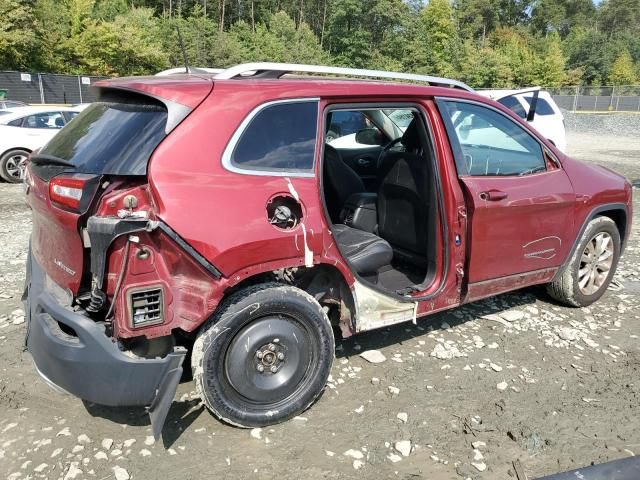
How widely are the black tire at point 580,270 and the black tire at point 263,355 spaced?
241 cm

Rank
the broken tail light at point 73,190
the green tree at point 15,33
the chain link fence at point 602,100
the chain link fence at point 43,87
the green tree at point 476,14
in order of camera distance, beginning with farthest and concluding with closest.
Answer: the green tree at point 476,14, the chain link fence at point 602,100, the green tree at point 15,33, the chain link fence at point 43,87, the broken tail light at point 73,190

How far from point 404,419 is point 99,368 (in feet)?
5.59

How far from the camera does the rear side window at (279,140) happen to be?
111 inches

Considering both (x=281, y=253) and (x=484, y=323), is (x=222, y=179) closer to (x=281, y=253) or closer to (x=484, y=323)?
(x=281, y=253)

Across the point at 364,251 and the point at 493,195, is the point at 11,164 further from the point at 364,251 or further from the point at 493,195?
the point at 493,195

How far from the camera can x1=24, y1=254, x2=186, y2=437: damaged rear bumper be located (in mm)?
2549

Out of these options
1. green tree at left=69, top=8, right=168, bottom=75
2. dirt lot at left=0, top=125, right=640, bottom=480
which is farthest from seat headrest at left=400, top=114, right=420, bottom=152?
green tree at left=69, top=8, right=168, bottom=75

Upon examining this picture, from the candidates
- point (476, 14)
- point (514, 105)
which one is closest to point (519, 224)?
point (514, 105)

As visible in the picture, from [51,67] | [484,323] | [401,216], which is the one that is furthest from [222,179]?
[51,67]

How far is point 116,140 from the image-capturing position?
270 centimetres

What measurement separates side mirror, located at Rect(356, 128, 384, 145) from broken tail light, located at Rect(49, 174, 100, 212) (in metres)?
4.40

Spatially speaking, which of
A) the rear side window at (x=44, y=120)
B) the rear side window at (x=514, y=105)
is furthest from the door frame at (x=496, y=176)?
the rear side window at (x=44, y=120)

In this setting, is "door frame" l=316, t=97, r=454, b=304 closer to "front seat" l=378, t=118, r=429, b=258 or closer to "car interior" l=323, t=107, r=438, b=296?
"car interior" l=323, t=107, r=438, b=296

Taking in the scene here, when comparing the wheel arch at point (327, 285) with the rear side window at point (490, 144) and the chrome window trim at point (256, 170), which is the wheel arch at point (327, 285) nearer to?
the chrome window trim at point (256, 170)
